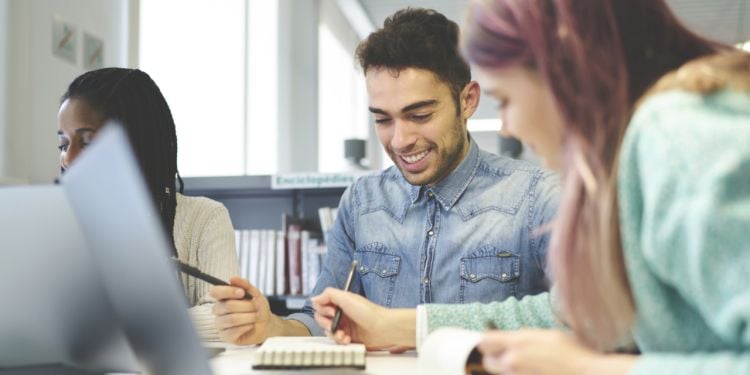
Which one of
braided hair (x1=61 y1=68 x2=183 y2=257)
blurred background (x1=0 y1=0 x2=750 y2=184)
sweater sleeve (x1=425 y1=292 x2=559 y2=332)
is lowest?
sweater sleeve (x1=425 y1=292 x2=559 y2=332)

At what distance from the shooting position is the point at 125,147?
1.72ft

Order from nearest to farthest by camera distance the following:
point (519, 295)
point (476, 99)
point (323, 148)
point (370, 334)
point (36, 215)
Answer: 1. point (36, 215)
2. point (370, 334)
3. point (519, 295)
4. point (476, 99)
5. point (323, 148)

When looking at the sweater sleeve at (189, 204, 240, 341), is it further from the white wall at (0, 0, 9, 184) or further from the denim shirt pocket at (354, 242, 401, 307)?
the white wall at (0, 0, 9, 184)

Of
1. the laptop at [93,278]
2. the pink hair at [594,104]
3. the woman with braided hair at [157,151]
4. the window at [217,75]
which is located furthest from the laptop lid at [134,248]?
the window at [217,75]

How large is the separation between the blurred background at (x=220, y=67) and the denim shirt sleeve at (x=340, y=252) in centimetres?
38

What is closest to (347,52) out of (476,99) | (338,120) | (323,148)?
(338,120)

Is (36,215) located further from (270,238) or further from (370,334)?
(270,238)

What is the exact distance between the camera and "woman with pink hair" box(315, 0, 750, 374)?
51 cm

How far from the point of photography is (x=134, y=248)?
561mm

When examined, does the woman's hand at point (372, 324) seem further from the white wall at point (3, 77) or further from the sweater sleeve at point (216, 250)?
the white wall at point (3, 77)

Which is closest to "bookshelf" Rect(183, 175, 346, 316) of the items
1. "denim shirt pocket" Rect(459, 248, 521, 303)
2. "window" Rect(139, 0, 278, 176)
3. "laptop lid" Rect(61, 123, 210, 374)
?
"window" Rect(139, 0, 278, 176)

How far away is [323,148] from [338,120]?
0.75m

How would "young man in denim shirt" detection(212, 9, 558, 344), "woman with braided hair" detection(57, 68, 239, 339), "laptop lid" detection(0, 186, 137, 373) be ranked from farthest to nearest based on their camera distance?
1. "young man in denim shirt" detection(212, 9, 558, 344)
2. "woman with braided hair" detection(57, 68, 239, 339)
3. "laptop lid" detection(0, 186, 137, 373)

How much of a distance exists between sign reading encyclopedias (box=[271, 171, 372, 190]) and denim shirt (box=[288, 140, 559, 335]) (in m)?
0.85
